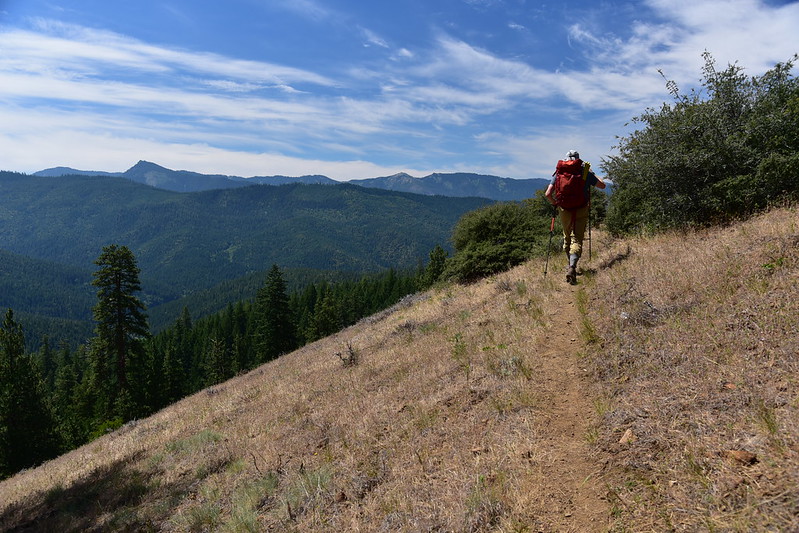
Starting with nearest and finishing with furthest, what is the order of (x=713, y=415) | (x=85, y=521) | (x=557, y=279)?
(x=713, y=415)
(x=85, y=521)
(x=557, y=279)

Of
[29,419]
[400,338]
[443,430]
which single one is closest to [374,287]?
[29,419]

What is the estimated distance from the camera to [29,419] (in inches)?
1072

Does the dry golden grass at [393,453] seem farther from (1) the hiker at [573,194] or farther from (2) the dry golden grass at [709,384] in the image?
(1) the hiker at [573,194]

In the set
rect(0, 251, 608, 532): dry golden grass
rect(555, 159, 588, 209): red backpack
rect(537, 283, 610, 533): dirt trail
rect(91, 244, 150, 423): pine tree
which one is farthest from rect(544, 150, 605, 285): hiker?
rect(91, 244, 150, 423): pine tree

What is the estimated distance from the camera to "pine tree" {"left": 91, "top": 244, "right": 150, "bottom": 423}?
1068 inches

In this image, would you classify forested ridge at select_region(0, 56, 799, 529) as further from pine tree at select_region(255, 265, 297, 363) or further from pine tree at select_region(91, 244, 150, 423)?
pine tree at select_region(255, 265, 297, 363)

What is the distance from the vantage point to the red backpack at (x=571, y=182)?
9180mm

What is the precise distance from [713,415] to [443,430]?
3.01 metres

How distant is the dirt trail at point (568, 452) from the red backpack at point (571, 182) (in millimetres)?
3841

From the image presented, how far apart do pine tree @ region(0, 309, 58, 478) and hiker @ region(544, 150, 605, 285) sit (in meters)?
32.6

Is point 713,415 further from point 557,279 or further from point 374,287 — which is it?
point 374,287

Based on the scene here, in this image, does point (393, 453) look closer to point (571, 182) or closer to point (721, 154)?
point (571, 182)

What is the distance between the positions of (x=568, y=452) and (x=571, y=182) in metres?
6.65

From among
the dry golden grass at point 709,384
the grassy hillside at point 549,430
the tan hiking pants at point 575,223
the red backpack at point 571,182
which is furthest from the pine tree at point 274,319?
the dry golden grass at point 709,384
